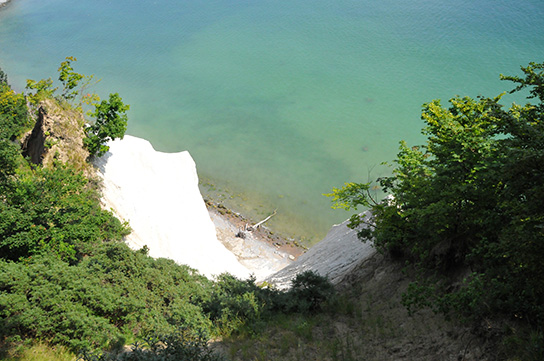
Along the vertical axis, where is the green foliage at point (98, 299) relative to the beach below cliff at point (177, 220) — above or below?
above

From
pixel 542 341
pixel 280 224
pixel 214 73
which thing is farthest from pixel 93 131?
pixel 214 73

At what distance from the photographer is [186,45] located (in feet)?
154

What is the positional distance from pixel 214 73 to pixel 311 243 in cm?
2392

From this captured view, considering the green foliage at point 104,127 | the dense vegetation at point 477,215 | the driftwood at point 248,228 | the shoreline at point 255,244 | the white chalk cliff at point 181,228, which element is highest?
the dense vegetation at point 477,215

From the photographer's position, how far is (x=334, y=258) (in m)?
17.3

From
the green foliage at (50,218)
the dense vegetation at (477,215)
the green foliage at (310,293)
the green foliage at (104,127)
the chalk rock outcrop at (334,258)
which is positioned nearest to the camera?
the dense vegetation at (477,215)

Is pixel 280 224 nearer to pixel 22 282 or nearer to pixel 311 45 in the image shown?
pixel 22 282

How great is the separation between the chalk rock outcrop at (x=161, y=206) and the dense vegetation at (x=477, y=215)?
9275mm

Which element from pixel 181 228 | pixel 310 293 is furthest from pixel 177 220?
pixel 310 293

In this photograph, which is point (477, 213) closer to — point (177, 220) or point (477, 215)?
point (477, 215)

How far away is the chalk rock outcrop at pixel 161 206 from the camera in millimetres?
18578

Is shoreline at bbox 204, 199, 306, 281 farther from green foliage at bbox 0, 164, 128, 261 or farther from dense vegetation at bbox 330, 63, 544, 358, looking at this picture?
dense vegetation at bbox 330, 63, 544, 358

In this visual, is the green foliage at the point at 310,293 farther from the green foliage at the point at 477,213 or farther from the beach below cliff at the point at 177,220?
the beach below cliff at the point at 177,220

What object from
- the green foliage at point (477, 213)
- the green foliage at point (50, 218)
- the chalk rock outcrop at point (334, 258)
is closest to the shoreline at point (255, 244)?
the chalk rock outcrop at point (334, 258)
